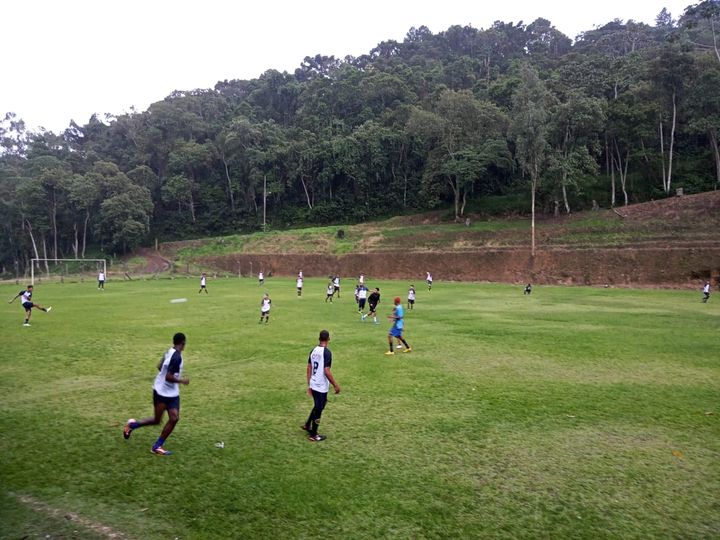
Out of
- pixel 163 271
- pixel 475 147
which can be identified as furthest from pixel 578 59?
pixel 163 271

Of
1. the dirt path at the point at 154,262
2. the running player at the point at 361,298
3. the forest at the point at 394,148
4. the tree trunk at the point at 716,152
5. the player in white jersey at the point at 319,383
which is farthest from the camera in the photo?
the dirt path at the point at 154,262

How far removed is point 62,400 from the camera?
10.7 metres

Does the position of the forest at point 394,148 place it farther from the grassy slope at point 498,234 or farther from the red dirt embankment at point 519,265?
the red dirt embankment at point 519,265

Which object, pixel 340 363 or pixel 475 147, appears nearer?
pixel 340 363

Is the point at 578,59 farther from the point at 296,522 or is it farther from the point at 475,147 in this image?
the point at 296,522

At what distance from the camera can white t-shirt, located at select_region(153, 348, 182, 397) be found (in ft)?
26.0

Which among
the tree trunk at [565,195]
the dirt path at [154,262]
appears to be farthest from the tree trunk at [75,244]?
the tree trunk at [565,195]

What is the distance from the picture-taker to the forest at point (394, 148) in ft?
180

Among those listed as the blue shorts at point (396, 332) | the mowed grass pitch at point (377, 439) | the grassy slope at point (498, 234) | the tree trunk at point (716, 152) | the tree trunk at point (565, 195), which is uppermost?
the tree trunk at point (716, 152)

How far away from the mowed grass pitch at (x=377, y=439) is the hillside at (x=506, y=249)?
92.1 feet

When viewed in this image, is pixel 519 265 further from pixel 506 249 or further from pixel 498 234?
pixel 498 234

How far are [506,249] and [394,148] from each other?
3307 centimetres

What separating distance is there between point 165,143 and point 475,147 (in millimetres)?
61052

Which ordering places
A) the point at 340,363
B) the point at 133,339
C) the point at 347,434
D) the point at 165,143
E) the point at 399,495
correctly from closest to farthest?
the point at 399,495 < the point at 347,434 < the point at 340,363 < the point at 133,339 < the point at 165,143
